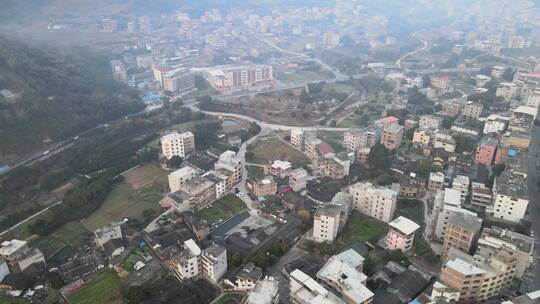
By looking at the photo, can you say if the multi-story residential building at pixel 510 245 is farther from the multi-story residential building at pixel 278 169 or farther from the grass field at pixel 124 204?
the grass field at pixel 124 204

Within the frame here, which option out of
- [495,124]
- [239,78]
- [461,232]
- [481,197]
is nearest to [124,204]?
[461,232]

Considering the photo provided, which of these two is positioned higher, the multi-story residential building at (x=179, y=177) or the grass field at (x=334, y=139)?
the multi-story residential building at (x=179, y=177)

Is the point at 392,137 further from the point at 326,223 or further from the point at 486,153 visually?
the point at 326,223

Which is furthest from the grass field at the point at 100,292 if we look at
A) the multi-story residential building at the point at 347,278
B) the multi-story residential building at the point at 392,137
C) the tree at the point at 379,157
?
the multi-story residential building at the point at 392,137

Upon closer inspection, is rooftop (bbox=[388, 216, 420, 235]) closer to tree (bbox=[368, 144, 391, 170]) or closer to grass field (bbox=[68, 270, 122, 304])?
Answer: tree (bbox=[368, 144, 391, 170])

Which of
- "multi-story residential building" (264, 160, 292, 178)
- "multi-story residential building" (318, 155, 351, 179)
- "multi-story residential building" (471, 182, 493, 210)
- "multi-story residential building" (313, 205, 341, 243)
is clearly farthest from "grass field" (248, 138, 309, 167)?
"multi-story residential building" (471, 182, 493, 210)

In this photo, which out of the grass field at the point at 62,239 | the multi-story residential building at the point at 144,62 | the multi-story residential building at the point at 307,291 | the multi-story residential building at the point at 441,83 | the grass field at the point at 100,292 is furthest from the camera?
the multi-story residential building at the point at 144,62

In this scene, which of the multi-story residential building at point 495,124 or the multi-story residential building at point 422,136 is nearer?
the multi-story residential building at point 422,136
